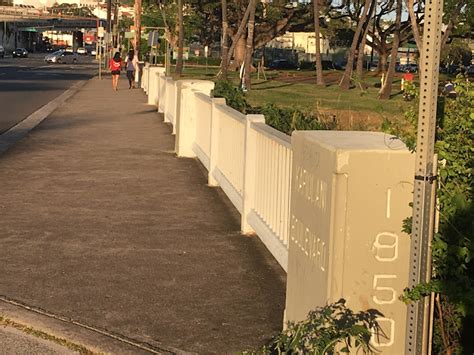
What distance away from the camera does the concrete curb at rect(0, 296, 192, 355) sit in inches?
234

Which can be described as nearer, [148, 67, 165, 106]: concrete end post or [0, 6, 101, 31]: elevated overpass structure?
[148, 67, 165, 106]: concrete end post

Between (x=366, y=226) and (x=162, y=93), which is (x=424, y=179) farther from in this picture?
(x=162, y=93)

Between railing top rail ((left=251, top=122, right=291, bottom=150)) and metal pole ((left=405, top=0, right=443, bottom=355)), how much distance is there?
3.22 meters

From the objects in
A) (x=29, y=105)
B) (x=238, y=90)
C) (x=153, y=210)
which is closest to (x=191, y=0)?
(x=29, y=105)

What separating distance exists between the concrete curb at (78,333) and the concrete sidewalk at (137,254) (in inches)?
2.8

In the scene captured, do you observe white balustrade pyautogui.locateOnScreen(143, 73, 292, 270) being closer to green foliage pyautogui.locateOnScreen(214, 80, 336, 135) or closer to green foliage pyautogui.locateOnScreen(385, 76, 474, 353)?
green foliage pyautogui.locateOnScreen(214, 80, 336, 135)

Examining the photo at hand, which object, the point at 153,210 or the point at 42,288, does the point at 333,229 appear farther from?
the point at 153,210

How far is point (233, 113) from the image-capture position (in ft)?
36.4

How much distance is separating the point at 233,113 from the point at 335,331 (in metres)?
6.66

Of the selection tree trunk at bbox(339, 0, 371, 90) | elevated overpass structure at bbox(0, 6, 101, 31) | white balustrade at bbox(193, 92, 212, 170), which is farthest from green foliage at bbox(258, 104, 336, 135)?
elevated overpass structure at bbox(0, 6, 101, 31)

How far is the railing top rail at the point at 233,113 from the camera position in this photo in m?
10.4

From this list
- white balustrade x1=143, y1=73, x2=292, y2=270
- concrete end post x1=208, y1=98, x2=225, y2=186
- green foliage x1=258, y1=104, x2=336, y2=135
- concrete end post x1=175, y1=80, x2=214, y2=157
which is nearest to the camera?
white balustrade x1=143, y1=73, x2=292, y2=270

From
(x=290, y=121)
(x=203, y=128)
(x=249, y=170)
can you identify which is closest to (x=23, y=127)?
(x=203, y=128)

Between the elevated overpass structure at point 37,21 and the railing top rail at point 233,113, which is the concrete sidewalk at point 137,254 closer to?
the railing top rail at point 233,113
